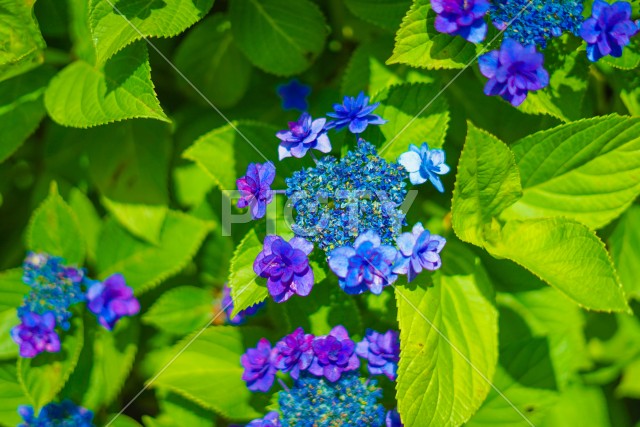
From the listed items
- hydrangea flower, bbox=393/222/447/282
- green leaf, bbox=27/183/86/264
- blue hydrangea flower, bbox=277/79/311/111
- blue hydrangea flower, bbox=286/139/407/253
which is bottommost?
green leaf, bbox=27/183/86/264

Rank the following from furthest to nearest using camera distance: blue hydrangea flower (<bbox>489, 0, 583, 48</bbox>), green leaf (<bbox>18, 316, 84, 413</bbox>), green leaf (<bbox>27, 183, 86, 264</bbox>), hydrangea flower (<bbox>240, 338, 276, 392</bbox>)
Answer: green leaf (<bbox>27, 183, 86, 264</bbox>) → green leaf (<bbox>18, 316, 84, 413</bbox>) → hydrangea flower (<bbox>240, 338, 276, 392</bbox>) → blue hydrangea flower (<bbox>489, 0, 583, 48</bbox>)

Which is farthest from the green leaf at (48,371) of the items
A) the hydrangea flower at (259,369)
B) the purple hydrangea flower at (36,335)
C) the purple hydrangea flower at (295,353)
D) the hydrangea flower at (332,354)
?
the hydrangea flower at (332,354)

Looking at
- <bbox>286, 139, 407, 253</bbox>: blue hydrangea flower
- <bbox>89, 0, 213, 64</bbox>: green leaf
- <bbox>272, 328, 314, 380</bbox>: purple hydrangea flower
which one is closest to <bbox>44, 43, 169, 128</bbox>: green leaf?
<bbox>89, 0, 213, 64</bbox>: green leaf

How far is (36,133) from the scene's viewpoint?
304 cm

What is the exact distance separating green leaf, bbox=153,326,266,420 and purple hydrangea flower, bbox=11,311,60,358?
422 millimetres

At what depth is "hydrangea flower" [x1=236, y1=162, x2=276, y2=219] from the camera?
1857 mm

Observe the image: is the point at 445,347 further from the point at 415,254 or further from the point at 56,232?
the point at 56,232

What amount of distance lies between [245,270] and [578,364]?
5.83ft

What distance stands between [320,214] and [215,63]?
1.31 m

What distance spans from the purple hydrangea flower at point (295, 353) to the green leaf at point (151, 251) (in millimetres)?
727

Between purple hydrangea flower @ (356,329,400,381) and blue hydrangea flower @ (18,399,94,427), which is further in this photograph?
blue hydrangea flower @ (18,399,94,427)

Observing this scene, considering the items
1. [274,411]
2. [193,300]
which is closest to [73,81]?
[193,300]

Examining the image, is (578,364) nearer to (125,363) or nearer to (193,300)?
(193,300)

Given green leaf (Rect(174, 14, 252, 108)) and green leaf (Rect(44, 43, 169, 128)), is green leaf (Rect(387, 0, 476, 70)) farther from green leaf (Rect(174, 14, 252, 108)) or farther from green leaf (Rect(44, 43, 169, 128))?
green leaf (Rect(174, 14, 252, 108))
